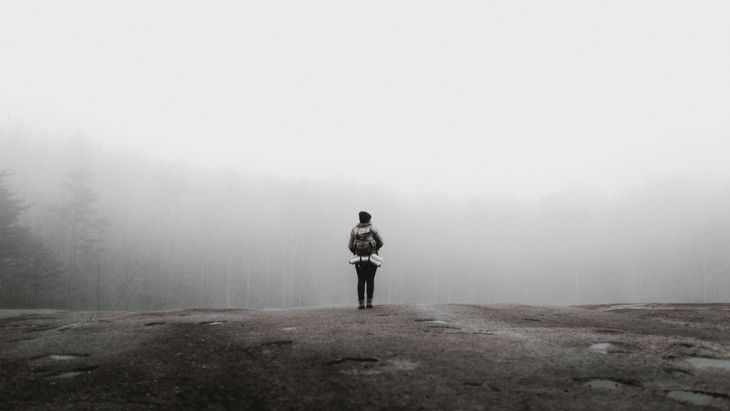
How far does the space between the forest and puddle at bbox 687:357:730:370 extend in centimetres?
3853

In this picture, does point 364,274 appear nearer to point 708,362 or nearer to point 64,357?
point 64,357

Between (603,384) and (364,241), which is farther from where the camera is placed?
(364,241)

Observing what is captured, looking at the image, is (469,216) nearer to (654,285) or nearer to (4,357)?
(654,285)

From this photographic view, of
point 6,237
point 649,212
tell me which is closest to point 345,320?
point 6,237

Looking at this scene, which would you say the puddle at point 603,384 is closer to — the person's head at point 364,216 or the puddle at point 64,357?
the puddle at point 64,357

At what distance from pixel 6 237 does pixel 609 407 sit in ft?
132

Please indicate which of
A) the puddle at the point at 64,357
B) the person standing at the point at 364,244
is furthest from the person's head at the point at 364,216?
the puddle at the point at 64,357


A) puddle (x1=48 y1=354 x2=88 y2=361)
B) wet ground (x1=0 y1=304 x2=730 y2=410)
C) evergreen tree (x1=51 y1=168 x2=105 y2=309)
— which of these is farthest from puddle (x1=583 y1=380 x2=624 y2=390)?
evergreen tree (x1=51 y1=168 x2=105 y2=309)

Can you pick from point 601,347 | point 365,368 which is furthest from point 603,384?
point 365,368

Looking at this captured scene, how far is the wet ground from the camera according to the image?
133 inches

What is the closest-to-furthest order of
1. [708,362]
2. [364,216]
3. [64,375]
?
[64,375]
[708,362]
[364,216]

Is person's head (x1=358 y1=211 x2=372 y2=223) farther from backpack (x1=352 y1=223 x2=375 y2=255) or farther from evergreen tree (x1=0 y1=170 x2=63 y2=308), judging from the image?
evergreen tree (x1=0 y1=170 x2=63 y2=308)

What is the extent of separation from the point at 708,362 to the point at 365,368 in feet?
12.5

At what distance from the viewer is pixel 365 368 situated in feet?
13.6
